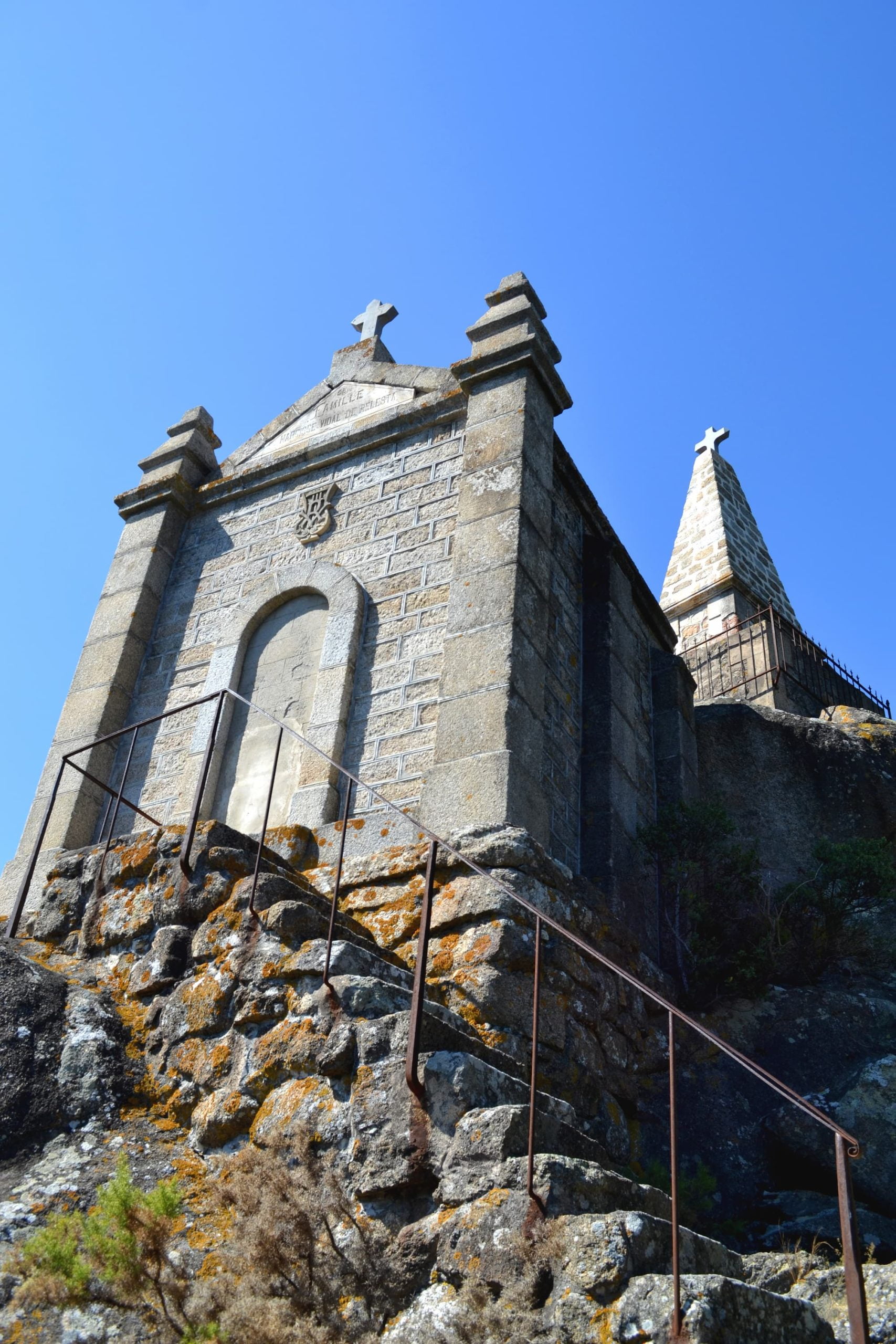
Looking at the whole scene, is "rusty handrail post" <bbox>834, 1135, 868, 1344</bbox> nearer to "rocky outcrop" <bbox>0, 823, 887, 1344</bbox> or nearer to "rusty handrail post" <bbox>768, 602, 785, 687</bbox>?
"rocky outcrop" <bbox>0, 823, 887, 1344</bbox>

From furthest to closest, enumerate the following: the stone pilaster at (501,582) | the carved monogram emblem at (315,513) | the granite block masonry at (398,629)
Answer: the carved monogram emblem at (315,513) < the granite block masonry at (398,629) < the stone pilaster at (501,582)

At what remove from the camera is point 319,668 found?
298 inches

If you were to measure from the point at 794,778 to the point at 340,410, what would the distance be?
4381 mm

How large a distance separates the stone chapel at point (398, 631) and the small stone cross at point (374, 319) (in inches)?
0.8

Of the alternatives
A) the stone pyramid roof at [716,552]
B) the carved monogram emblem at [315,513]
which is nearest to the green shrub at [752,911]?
the carved monogram emblem at [315,513]

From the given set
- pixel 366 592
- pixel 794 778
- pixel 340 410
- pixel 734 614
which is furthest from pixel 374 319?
pixel 734 614

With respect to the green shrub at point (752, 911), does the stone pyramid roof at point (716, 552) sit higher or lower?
higher

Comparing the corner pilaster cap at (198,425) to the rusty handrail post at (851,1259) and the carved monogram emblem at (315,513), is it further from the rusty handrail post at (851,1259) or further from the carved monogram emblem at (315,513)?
the rusty handrail post at (851,1259)

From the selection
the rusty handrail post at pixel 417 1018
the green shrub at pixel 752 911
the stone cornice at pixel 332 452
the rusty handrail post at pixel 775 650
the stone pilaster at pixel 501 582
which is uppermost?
the rusty handrail post at pixel 775 650

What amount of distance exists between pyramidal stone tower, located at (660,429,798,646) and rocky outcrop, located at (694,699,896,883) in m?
4.59

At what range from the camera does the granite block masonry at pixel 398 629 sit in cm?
675

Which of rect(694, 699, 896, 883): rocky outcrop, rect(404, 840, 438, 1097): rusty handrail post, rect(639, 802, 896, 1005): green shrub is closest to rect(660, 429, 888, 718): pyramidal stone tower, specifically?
rect(694, 699, 896, 883): rocky outcrop

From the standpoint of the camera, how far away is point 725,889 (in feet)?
23.8

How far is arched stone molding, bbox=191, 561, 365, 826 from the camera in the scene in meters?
6.90
